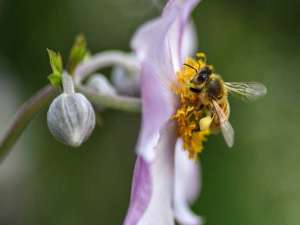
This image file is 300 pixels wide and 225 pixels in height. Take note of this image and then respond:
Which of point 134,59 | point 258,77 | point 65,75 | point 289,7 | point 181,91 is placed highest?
point 289,7

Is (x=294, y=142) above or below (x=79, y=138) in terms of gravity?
above

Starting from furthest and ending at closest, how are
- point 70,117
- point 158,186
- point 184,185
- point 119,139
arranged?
1. point 119,139
2. point 184,185
3. point 158,186
4. point 70,117

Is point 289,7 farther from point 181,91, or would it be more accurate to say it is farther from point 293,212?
point 181,91

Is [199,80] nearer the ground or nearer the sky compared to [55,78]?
nearer the sky

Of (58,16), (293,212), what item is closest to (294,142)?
(293,212)

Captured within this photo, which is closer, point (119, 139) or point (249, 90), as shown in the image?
point (249, 90)

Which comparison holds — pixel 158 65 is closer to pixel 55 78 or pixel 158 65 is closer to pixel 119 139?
pixel 55 78

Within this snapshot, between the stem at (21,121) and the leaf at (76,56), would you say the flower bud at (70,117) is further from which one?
the leaf at (76,56)

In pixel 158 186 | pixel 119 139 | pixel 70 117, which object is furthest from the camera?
pixel 119 139

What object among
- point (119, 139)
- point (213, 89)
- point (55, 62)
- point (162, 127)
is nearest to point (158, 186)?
point (162, 127)
